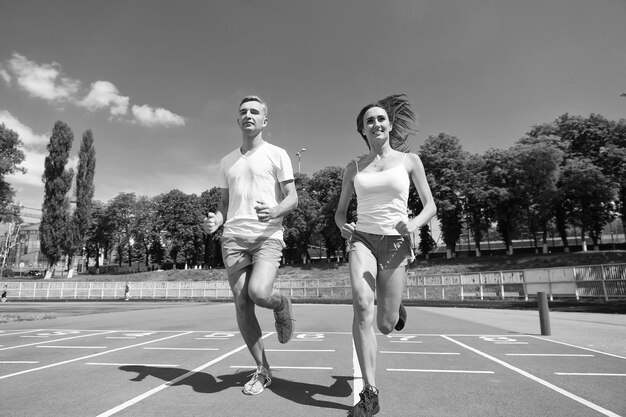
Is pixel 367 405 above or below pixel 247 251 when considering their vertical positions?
below

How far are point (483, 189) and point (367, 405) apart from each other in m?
50.3

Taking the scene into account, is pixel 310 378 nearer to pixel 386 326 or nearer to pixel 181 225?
pixel 386 326

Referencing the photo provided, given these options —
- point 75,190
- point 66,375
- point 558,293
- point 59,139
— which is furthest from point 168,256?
point 66,375

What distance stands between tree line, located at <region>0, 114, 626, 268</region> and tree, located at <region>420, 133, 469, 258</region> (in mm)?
134

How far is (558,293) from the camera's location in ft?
64.5

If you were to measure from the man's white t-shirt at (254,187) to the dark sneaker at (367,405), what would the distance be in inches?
61.0

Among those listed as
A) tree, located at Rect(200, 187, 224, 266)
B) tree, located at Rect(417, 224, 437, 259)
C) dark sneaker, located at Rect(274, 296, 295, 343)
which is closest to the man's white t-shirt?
dark sneaker, located at Rect(274, 296, 295, 343)

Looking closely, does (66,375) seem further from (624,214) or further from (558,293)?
(624,214)

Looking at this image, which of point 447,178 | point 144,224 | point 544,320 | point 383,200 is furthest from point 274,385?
point 144,224

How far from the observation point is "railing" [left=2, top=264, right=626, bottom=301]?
18000 millimetres

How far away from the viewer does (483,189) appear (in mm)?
48188

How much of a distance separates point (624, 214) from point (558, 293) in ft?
118

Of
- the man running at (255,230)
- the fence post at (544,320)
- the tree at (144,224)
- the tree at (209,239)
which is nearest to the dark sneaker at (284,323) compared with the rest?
the man running at (255,230)

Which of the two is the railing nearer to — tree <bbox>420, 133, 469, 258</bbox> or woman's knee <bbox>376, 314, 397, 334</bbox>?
woman's knee <bbox>376, 314, 397, 334</bbox>
